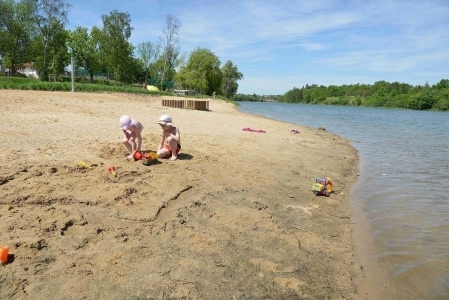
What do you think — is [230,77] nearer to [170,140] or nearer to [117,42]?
[117,42]

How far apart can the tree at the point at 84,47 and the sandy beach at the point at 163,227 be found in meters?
56.0

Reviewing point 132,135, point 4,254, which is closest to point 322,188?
point 132,135

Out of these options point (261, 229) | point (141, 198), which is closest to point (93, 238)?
point (141, 198)

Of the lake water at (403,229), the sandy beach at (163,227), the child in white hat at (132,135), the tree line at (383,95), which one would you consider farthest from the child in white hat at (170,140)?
the tree line at (383,95)

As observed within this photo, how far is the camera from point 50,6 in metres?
40.6

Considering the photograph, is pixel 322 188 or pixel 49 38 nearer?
pixel 322 188

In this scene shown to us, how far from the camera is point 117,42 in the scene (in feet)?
168

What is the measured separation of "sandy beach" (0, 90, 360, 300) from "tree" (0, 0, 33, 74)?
2183 inches

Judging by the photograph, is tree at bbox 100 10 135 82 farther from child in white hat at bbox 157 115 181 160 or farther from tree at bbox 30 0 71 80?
child in white hat at bbox 157 115 181 160

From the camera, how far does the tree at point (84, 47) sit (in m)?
57.9

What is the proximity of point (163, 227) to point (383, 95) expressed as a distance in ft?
439

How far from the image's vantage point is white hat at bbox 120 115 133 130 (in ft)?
22.8

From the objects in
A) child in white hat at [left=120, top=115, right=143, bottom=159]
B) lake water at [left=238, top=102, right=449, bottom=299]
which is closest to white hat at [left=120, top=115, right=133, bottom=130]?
child in white hat at [left=120, top=115, right=143, bottom=159]

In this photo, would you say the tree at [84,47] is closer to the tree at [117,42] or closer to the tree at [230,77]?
the tree at [117,42]
